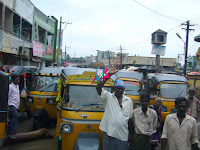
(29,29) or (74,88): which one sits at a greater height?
(29,29)

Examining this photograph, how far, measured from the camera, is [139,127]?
3451 millimetres

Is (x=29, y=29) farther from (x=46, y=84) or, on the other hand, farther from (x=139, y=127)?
(x=139, y=127)

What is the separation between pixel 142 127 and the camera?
3.46 metres

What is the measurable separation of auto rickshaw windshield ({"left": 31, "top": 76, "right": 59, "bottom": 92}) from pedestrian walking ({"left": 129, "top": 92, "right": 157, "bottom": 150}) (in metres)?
4.82

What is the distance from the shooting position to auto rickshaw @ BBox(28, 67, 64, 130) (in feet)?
22.2

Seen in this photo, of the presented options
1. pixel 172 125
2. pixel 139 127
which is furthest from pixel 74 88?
pixel 172 125

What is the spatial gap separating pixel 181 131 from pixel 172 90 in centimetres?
628

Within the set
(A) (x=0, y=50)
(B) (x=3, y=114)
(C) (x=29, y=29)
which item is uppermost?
(C) (x=29, y=29)

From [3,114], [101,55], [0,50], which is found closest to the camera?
[3,114]

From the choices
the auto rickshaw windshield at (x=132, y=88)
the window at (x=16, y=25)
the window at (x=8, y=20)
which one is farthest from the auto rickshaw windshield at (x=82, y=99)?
the window at (x=16, y=25)

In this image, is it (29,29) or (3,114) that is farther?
(29,29)

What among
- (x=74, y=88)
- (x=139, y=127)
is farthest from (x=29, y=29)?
(x=139, y=127)

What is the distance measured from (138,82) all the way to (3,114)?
658 cm

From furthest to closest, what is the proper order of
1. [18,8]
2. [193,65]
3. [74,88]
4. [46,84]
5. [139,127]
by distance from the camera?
1. [193,65]
2. [18,8]
3. [46,84]
4. [74,88]
5. [139,127]
